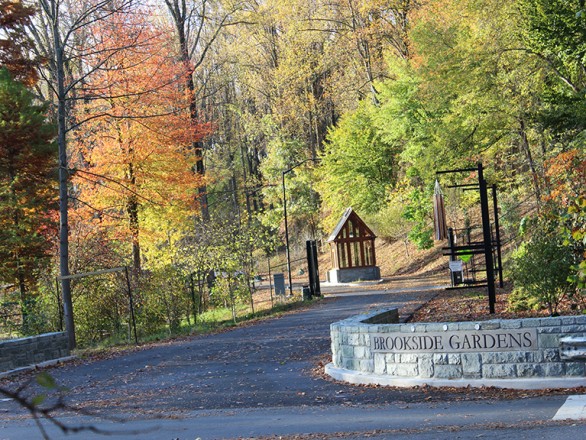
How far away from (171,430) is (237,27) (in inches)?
1957

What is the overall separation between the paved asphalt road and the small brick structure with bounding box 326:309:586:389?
0.34m

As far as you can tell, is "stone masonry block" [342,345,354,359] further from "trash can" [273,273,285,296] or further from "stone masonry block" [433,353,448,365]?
"trash can" [273,273,285,296]

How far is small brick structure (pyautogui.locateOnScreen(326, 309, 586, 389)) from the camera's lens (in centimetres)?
996

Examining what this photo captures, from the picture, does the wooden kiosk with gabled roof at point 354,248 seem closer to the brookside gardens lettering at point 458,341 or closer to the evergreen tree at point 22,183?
the evergreen tree at point 22,183

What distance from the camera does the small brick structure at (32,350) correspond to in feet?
53.5

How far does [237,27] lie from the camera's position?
55906 mm

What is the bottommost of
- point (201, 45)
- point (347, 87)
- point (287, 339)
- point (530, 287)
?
point (287, 339)

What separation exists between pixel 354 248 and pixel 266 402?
29385 millimetres

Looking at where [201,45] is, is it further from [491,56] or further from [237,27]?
[491,56]

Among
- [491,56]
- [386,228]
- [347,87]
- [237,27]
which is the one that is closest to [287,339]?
[491,56]

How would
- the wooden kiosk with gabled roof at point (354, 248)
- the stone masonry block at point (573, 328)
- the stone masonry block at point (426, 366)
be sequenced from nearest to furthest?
the stone masonry block at point (573, 328), the stone masonry block at point (426, 366), the wooden kiosk with gabled roof at point (354, 248)

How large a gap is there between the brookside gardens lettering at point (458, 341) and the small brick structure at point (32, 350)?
8.69 m

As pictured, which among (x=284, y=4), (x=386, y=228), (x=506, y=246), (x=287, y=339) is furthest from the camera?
(x=284, y=4)

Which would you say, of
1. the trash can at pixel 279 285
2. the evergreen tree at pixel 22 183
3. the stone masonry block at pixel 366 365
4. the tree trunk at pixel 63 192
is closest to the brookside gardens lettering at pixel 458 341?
the stone masonry block at pixel 366 365
